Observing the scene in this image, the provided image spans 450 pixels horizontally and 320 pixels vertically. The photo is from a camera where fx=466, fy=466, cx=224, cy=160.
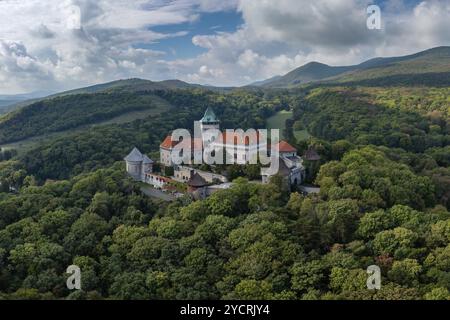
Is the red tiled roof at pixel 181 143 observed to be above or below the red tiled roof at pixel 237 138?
below

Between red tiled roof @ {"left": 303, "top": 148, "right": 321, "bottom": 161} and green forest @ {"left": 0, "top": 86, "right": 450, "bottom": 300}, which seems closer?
green forest @ {"left": 0, "top": 86, "right": 450, "bottom": 300}

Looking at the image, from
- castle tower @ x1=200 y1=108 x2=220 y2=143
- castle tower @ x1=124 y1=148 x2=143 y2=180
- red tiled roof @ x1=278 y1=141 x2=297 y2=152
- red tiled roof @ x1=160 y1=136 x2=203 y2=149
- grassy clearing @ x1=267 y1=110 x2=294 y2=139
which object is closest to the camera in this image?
red tiled roof @ x1=278 y1=141 x2=297 y2=152

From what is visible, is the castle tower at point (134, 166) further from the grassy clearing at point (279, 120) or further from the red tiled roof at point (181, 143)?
the grassy clearing at point (279, 120)

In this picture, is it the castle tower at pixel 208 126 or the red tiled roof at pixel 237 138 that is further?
the castle tower at pixel 208 126

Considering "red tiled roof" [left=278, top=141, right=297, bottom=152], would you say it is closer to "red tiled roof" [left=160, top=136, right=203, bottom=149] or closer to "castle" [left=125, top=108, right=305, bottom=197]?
"castle" [left=125, top=108, right=305, bottom=197]

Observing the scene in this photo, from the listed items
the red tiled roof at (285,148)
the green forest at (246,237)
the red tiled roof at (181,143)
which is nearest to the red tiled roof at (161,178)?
the green forest at (246,237)

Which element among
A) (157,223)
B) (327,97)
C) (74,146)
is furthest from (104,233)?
(327,97)

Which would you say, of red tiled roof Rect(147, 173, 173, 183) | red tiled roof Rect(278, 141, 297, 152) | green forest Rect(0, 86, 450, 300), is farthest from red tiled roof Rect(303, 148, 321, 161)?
red tiled roof Rect(147, 173, 173, 183)

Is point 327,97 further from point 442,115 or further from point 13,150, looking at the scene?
point 13,150
